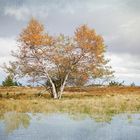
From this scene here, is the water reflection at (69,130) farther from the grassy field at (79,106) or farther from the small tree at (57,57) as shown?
the small tree at (57,57)

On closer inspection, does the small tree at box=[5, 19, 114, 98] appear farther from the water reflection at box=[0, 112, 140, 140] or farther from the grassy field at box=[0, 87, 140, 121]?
the water reflection at box=[0, 112, 140, 140]

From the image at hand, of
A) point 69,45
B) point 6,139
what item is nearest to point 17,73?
point 69,45

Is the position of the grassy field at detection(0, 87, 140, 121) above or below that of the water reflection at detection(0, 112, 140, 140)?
above

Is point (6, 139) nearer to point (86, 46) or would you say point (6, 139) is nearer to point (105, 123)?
point (105, 123)

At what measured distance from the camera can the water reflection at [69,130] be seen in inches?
546

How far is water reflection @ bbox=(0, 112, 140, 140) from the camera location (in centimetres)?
1387

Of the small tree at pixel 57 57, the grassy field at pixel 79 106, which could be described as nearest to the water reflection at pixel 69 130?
the grassy field at pixel 79 106

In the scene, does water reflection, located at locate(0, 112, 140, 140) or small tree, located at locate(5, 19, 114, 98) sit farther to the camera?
small tree, located at locate(5, 19, 114, 98)

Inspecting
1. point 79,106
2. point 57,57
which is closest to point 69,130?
point 79,106

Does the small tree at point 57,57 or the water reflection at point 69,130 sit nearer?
the water reflection at point 69,130

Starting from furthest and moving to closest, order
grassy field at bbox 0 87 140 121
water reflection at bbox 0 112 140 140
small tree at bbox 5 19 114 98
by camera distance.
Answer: small tree at bbox 5 19 114 98, grassy field at bbox 0 87 140 121, water reflection at bbox 0 112 140 140

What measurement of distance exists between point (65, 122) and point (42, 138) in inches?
201

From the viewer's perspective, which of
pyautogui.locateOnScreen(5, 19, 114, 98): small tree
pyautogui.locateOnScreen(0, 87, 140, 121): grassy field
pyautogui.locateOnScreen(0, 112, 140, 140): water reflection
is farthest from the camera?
pyautogui.locateOnScreen(5, 19, 114, 98): small tree

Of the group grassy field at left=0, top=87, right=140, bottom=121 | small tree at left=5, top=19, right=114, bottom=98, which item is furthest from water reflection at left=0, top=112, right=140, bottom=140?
small tree at left=5, top=19, right=114, bottom=98
